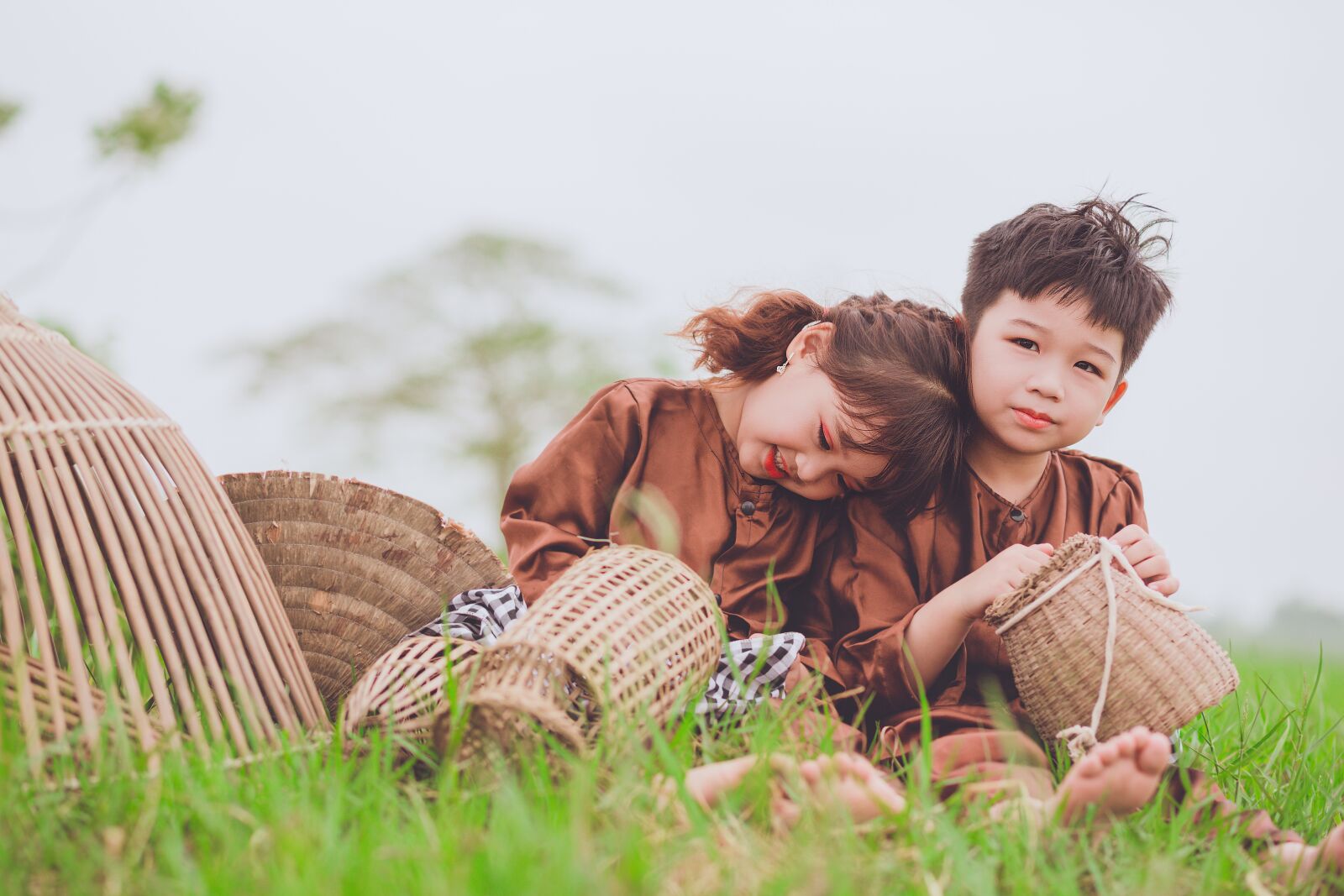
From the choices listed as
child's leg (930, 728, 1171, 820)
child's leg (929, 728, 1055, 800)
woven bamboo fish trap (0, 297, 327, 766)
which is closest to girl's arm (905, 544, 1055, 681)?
child's leg (929, 728, 1055, 800)

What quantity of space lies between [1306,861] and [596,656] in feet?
4.33

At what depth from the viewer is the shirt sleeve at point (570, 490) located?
2.89 m

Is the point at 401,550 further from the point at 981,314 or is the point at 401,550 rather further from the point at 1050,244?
the point at 1050,244

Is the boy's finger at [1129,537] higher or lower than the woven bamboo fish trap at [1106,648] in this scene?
higher

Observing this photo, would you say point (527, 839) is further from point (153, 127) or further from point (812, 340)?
point (153, 127)

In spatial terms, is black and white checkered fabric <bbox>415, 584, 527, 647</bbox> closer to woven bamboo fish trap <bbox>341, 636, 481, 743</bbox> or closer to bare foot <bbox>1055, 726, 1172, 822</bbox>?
woven bamboo fish trap <bbox>341, 636, 481, 743</bbox>

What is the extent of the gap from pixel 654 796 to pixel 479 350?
16883 millimetres

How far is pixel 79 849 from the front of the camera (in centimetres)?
164

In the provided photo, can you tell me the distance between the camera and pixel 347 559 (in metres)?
2.94

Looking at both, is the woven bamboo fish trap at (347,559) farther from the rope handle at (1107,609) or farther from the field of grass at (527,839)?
the rope handle at (1107,609)

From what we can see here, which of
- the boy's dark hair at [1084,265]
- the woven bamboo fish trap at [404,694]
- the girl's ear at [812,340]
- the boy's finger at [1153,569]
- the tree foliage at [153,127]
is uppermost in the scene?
the tree foliage at [153,127]

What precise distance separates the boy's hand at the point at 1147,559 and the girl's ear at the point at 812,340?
902 mm

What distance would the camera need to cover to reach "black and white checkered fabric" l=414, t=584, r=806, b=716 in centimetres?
263

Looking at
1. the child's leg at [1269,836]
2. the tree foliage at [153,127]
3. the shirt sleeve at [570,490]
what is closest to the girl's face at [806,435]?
the shirt sleeve at [570,490]
